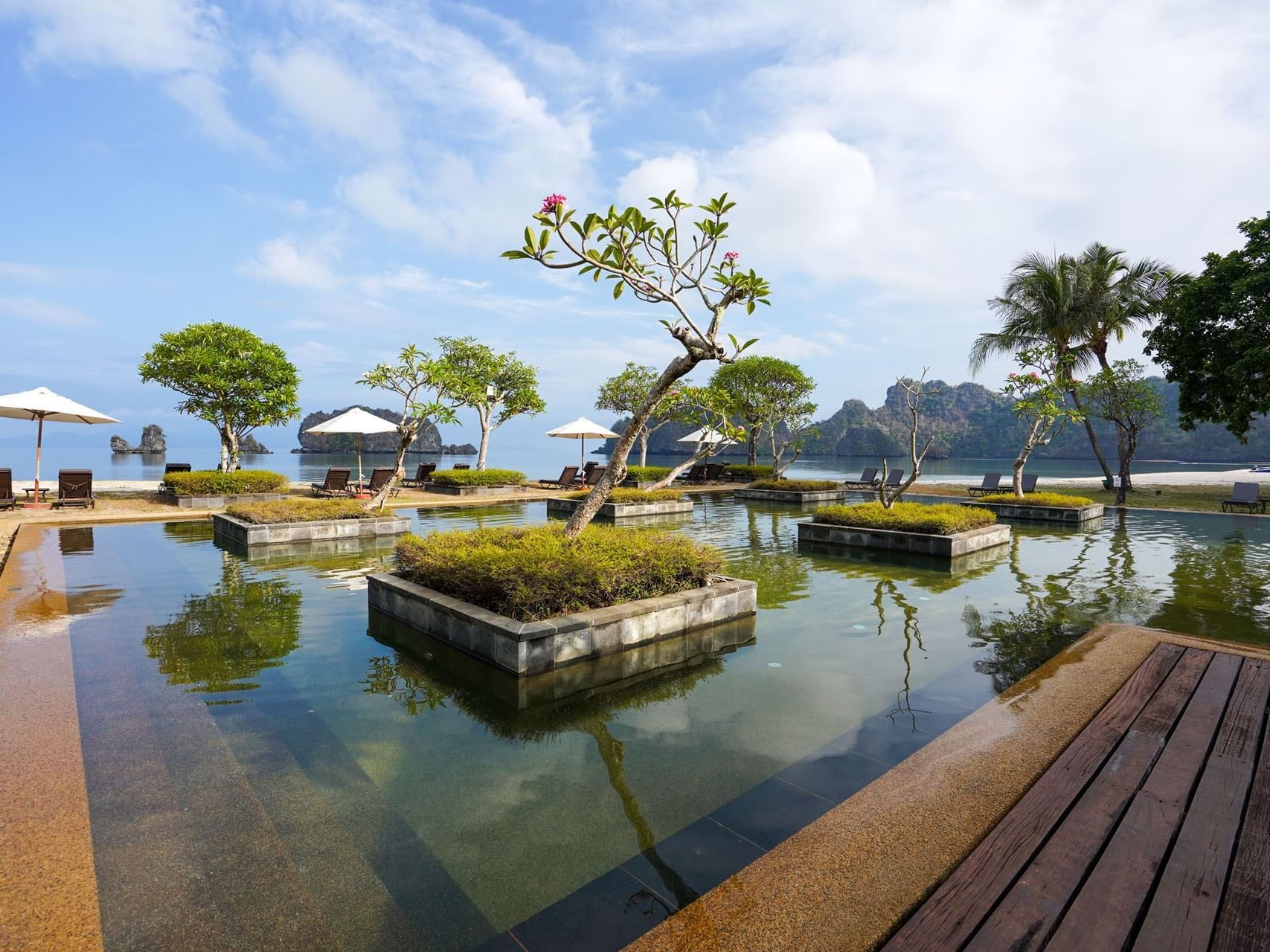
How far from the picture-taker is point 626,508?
1711 cm

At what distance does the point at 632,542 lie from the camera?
754cm

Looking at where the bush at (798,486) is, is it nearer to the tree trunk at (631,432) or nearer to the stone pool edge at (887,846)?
the tree trunk at (631,432)

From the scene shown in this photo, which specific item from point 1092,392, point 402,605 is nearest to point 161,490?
point 402,605

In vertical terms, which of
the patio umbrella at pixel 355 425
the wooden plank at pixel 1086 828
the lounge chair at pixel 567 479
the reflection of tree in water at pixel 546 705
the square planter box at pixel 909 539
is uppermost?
the patio umbrella at pixel 355 425

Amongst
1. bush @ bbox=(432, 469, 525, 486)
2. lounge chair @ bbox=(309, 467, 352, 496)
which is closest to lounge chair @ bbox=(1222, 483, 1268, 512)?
bush @ bbox=(432, 469, 525, 486)

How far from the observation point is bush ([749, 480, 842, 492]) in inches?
859

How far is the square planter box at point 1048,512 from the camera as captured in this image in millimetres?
16516

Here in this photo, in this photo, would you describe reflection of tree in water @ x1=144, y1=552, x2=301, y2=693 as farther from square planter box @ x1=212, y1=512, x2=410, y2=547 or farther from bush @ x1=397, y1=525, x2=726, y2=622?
square planter box @ x1=212, y1=512, x2=410, y2=547

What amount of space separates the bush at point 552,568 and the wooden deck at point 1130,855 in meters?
3.74

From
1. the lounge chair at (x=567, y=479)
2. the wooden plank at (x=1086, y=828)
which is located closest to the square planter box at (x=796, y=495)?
the lounge chair at (x=567, y=479)

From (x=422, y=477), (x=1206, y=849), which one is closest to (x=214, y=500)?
(x=422, y=477)

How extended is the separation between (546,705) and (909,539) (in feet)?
29.4

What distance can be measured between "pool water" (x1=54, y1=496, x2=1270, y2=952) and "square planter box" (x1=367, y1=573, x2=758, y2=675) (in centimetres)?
20

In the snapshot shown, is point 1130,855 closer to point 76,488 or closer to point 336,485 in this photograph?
point 336,485
